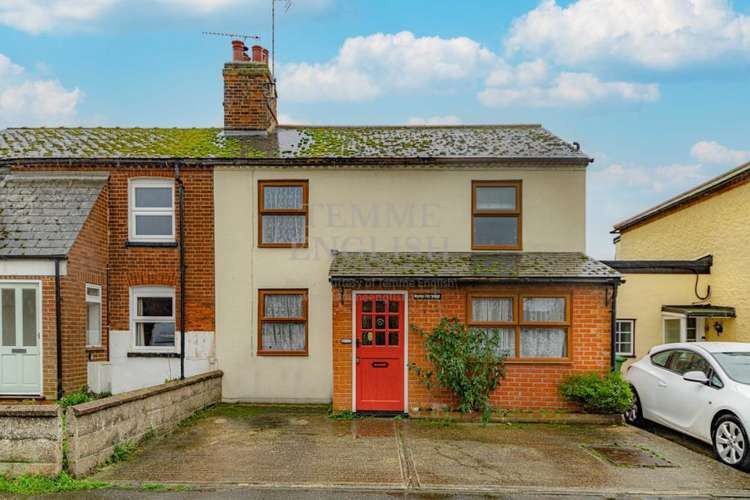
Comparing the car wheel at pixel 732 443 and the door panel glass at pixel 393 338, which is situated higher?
the door panel glass at pixel 393 338

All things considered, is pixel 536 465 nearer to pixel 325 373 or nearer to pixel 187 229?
pixel 325 373

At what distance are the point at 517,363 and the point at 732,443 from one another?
3.62 meters

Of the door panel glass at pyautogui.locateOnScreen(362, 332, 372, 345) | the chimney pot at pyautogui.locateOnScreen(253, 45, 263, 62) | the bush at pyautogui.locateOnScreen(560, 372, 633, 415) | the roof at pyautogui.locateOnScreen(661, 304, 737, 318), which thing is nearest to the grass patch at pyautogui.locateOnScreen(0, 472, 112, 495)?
the door panel glass at pyautogui.locateOnScreen(362, 332, 372, 345)

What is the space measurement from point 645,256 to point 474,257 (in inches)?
389

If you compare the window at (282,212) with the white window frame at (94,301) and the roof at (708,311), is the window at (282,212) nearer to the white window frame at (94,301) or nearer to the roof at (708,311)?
the white window frame at (94,301)

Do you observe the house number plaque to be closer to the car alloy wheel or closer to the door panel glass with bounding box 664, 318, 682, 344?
the car alloy wheel

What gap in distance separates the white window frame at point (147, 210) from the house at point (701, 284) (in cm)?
1088

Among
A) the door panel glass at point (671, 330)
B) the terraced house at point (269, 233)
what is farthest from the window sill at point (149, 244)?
the door panel glass at point (671, 330)

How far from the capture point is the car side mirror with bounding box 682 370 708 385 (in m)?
8.46

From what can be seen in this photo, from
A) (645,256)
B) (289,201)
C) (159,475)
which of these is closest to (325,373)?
(289,201)

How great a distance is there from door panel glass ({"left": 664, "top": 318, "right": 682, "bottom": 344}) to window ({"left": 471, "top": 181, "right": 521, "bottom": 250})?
555 centimetres

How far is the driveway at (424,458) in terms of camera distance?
22.7ft

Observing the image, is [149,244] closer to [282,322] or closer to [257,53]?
[282,322]

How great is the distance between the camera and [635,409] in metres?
10.3
